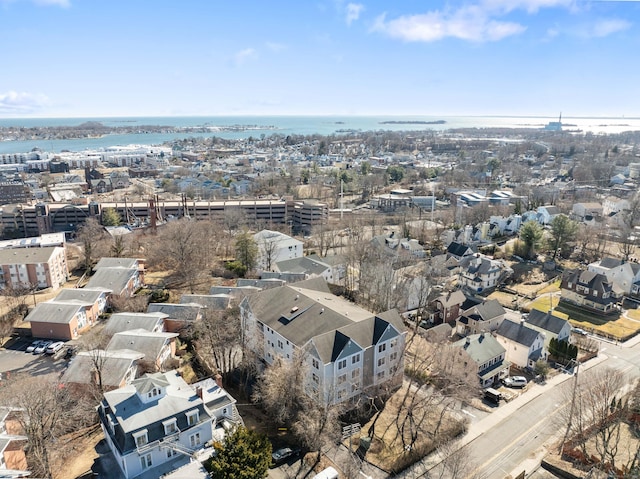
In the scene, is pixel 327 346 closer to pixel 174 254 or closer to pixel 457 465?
pixel 457 465

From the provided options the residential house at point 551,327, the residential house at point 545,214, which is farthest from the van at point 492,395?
the residential house at point 545,214

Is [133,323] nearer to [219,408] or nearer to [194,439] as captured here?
[219,408]

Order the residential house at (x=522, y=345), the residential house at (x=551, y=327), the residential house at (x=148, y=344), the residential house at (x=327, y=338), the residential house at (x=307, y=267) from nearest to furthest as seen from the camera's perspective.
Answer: the residential house at (x=327, y=338) < the residential house at (x=148, y=344) < the residential house at (x=522, y=345) < the residential house at (x=551, y=327) < the residential house at (x=307, y=267)

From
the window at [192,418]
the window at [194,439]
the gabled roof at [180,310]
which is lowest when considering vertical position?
the window at [194,439]

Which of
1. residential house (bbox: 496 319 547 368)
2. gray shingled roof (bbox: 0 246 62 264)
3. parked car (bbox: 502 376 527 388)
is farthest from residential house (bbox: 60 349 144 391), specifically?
residential house (bbox: 496 319 547 368)

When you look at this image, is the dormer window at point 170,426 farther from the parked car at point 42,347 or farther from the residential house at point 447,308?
the residential house at point 447,308

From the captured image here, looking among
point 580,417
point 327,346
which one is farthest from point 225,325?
point 580,417

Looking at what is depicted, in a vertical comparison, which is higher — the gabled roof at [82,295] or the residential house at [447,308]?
the gabled roof at [82,295]
